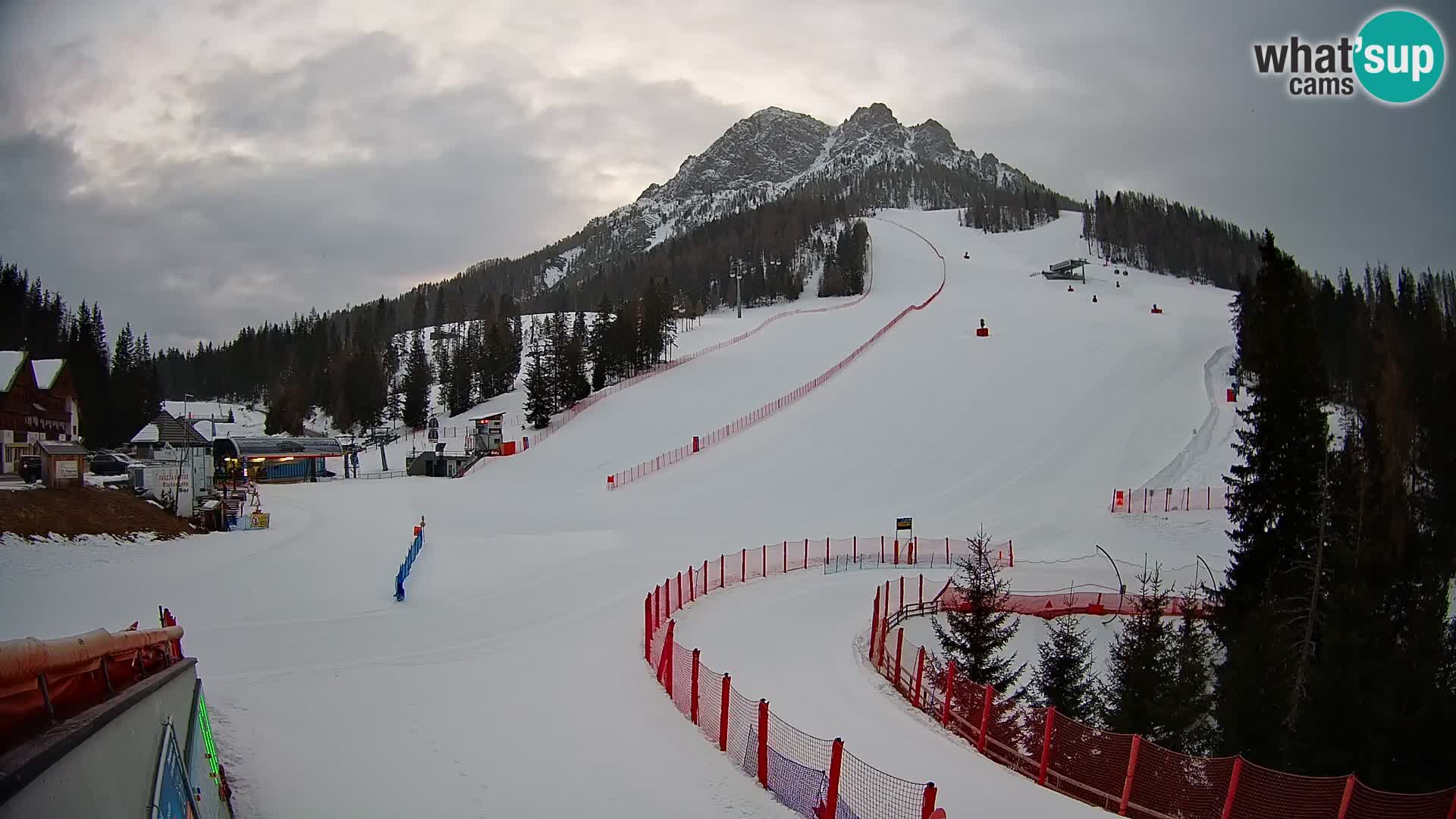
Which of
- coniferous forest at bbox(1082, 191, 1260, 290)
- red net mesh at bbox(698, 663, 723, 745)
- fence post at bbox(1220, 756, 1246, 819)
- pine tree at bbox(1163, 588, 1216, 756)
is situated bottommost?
pine tree at bbox(1163, 588, 1216, 756)

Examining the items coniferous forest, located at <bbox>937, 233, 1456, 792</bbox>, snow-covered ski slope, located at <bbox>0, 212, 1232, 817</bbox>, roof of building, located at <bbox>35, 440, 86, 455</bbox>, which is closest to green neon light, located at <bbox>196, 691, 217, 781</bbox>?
snow-covered ski slope, located at <bbox>0, 212, 1232, 817</bbox>

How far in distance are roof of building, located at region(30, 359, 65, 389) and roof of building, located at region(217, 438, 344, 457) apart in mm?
13095

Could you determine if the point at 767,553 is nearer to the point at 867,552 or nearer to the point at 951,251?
the point at 867,552

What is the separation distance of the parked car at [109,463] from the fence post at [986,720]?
50.0 metres

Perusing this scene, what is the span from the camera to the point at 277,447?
A: 5556 centimetres

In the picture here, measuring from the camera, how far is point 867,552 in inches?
1209

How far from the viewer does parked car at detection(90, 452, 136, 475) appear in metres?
46.5

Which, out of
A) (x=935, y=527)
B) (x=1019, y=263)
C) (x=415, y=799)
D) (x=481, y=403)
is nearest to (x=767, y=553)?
(x=935, y=527)

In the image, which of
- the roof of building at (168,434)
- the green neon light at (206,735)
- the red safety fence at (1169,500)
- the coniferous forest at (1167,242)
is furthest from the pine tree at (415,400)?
the coniferous forest at (1167,242)

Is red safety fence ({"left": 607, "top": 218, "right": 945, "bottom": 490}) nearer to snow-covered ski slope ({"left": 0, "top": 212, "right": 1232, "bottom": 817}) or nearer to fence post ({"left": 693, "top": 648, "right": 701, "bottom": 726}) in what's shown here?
snow-covered ski slope ({"left": 0, "top": 212, "right": 1232, "bottom": 817})

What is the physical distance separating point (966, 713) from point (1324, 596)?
1236 centimetres

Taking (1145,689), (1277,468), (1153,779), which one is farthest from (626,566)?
(1277,468)

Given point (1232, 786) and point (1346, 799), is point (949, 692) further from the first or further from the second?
point (1346, 799)

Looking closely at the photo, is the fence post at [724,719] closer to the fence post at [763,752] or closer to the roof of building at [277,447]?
the fence post at [763,752]
